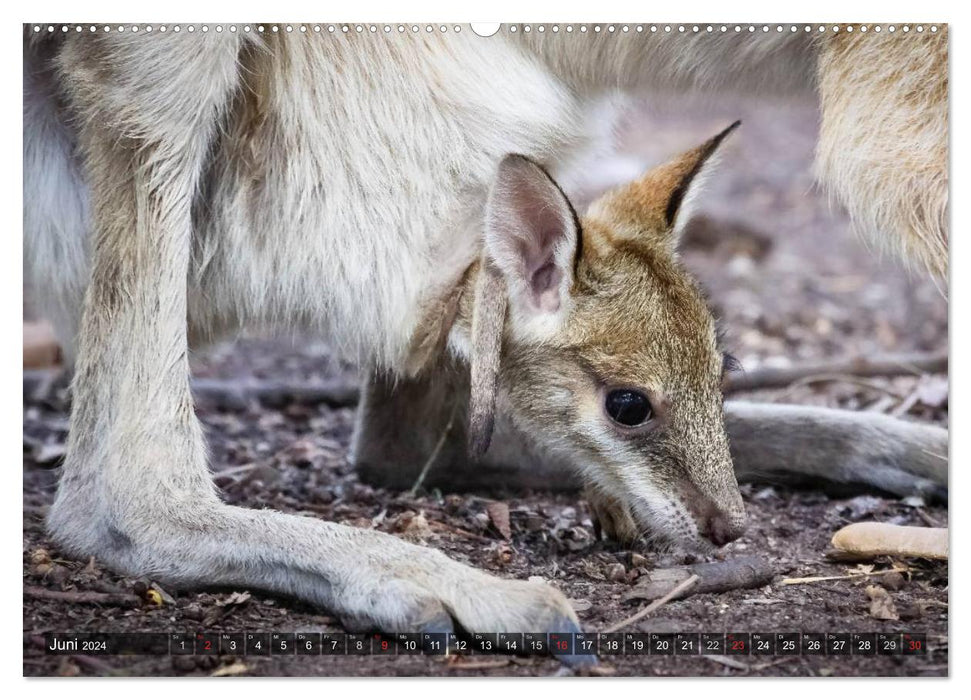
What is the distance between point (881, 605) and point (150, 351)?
1.31 metres

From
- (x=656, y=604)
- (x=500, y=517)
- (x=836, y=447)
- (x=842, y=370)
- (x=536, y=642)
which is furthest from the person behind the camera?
(x=842, y=370)

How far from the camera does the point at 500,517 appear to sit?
255cm

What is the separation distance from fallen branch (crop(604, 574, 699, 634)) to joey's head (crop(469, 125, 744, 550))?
10 centimetres

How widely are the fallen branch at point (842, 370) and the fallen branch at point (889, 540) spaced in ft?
3.19

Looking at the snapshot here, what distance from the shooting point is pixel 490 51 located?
2.33 metres

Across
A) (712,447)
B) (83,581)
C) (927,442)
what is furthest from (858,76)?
(83,581)

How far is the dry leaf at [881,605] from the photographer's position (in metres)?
2.12

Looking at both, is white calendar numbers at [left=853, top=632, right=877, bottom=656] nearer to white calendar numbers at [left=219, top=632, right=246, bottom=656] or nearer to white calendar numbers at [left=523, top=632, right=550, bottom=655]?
white calendar numbers at [left=523, top=632, right=550, bottom=655]

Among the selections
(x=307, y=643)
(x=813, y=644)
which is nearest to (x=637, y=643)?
(x=813, y=644)

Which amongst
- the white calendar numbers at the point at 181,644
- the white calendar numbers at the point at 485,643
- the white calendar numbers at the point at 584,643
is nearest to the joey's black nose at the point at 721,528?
the white calendar numbers at the point at 584,643

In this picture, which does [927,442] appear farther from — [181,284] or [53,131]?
[53,131]

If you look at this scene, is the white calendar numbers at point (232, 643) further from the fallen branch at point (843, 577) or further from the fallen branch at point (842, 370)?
the fallen branch at point (842, 370)

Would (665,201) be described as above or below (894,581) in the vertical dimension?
above

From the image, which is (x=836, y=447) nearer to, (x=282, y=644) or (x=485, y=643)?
(x=485, y=643)
